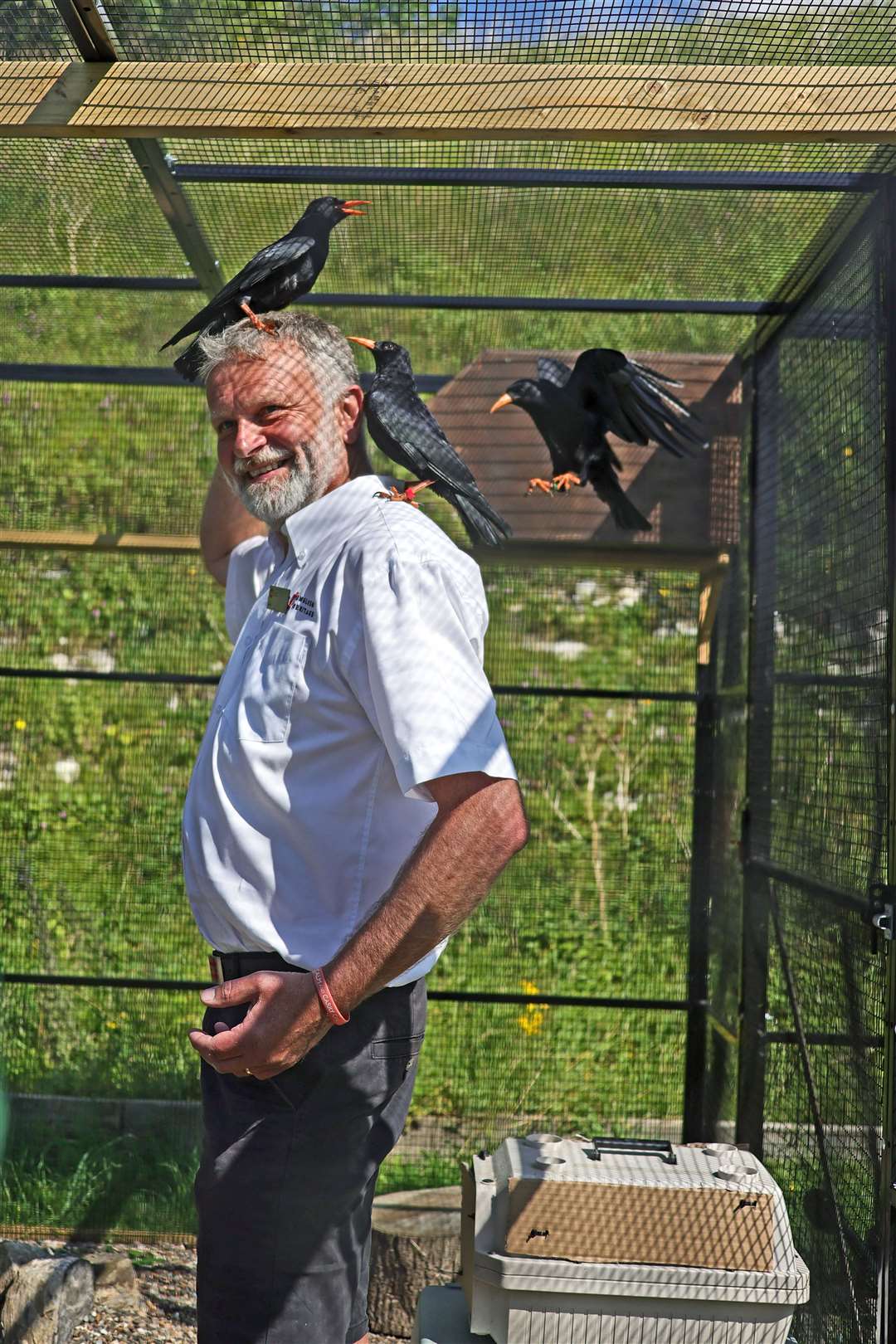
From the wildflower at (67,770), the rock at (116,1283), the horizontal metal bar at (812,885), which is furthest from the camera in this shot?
the wildflower at (67,770)

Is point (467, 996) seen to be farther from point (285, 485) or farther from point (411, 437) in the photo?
point (285, 485)

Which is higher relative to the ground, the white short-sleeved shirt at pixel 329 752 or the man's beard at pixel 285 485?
the man's beard at pixel 285 485

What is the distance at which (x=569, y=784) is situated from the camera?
14.5 ft

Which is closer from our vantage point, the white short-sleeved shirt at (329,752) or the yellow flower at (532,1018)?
the white short-sleeved shirt at (329,752)

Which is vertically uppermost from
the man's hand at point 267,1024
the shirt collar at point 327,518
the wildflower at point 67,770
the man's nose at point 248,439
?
the man's nose at point 248,439

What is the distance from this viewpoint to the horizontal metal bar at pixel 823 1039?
6.56ft

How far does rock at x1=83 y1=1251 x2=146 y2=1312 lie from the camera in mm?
2773

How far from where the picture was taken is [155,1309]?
2.80 m

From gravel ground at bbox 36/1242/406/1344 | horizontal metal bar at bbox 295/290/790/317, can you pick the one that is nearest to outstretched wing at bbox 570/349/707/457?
horizontal metal bar at bbox 295/290/790/317

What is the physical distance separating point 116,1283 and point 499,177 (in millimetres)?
2651

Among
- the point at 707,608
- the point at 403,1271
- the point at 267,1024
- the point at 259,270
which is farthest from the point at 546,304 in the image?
the point at 403,1271

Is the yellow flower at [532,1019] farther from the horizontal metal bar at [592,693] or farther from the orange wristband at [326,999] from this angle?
the orange wristband at [326,999]

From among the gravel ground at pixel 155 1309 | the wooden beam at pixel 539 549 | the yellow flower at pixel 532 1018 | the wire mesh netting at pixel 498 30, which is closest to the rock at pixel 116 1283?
the gravel ground at pixel 155 1309

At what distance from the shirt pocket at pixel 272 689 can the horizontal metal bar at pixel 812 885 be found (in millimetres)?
1095
